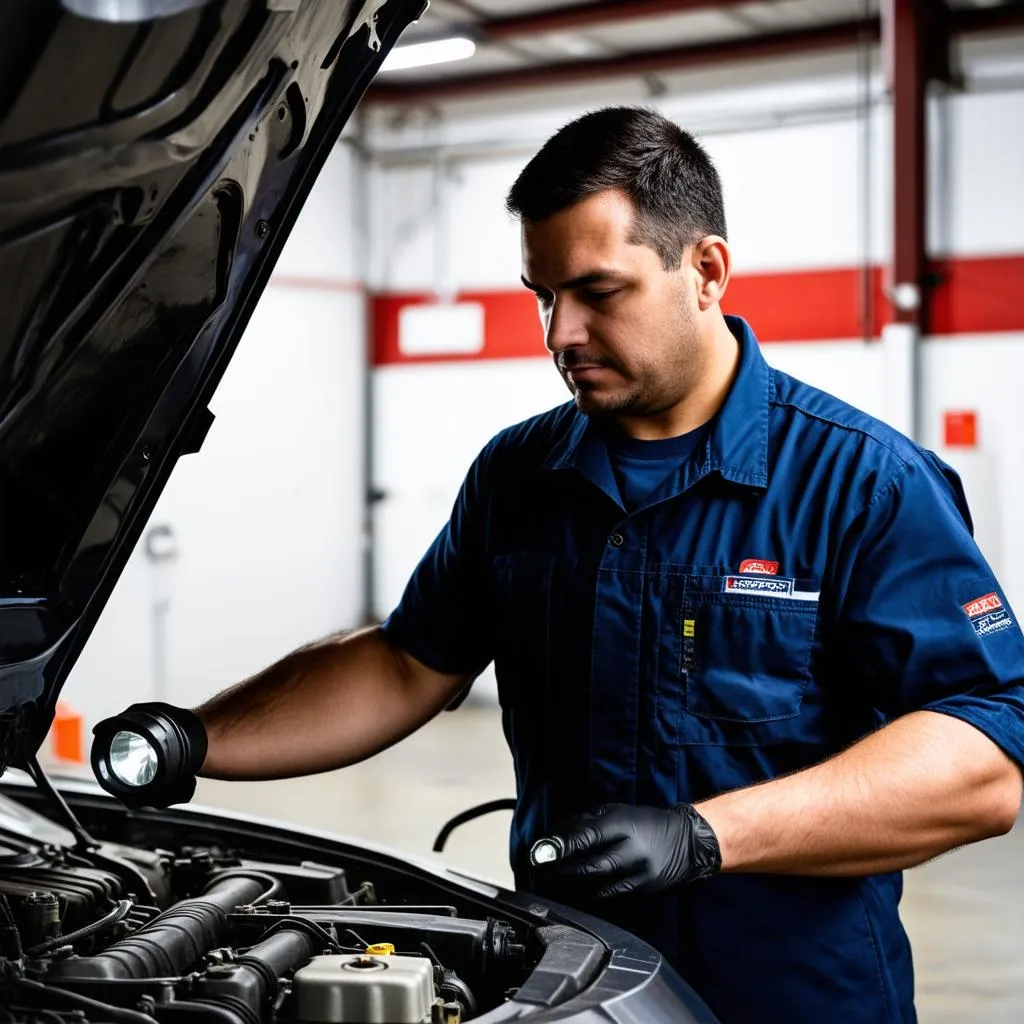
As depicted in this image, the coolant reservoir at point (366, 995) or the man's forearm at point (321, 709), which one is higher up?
the man's forearm at point (321, 709)

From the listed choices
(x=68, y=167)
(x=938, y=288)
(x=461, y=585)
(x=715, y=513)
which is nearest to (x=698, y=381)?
(x=715, y=513)

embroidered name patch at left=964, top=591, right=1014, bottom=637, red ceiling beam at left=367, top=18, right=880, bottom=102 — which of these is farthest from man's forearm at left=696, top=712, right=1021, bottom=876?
red ceiling beam at left=367, top=18, right=880, bottom=102

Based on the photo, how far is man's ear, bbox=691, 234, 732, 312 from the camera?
1720mm

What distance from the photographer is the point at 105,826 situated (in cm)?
211

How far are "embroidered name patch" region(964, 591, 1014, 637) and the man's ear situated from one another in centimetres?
48

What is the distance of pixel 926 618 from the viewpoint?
159cm

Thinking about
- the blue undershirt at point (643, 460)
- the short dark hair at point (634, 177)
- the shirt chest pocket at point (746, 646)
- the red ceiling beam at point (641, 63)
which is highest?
the red ceiling beam at point (641, 63)

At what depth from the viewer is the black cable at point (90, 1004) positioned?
1237 millimetres

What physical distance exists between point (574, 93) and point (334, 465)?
255 centimetres

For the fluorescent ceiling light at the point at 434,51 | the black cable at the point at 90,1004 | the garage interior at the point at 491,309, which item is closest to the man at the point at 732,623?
the black cable at the point at 90,1004

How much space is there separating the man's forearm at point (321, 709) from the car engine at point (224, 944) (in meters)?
0.15

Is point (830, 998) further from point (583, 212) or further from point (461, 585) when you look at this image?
point (583, 212)

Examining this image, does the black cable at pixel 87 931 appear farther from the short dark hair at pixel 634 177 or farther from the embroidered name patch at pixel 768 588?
the short dark hair at pixel 634 177

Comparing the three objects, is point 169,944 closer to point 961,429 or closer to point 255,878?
point 255,878
